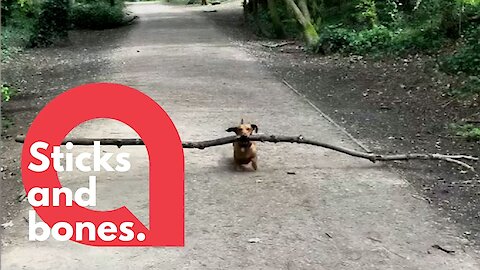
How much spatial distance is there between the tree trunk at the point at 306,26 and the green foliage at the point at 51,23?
26.3ft

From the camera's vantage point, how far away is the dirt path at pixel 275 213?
16.6 ft

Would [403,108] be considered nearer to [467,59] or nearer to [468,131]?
[468,131]

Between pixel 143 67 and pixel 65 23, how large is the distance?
8.63m

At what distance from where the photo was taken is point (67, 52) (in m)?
21.0

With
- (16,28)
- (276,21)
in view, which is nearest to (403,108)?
(276,21)

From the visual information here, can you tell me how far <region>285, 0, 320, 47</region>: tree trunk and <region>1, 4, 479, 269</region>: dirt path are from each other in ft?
27.2

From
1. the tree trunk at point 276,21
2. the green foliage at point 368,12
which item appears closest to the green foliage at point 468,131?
the green foliage at point 368,12

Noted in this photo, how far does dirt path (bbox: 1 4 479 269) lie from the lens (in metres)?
5.07

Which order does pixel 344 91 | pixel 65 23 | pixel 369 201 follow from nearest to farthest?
pixel 369 201
pixel 344 91
pixel 65 23

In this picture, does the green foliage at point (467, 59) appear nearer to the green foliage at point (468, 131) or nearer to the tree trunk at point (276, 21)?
the green foliage at point (468, 131)

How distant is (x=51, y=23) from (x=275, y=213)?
1881 centimetres

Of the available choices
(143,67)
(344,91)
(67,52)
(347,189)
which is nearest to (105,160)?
(347,189)

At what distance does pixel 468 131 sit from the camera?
8945 mm

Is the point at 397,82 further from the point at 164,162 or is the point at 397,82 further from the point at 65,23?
the point at 65,23
